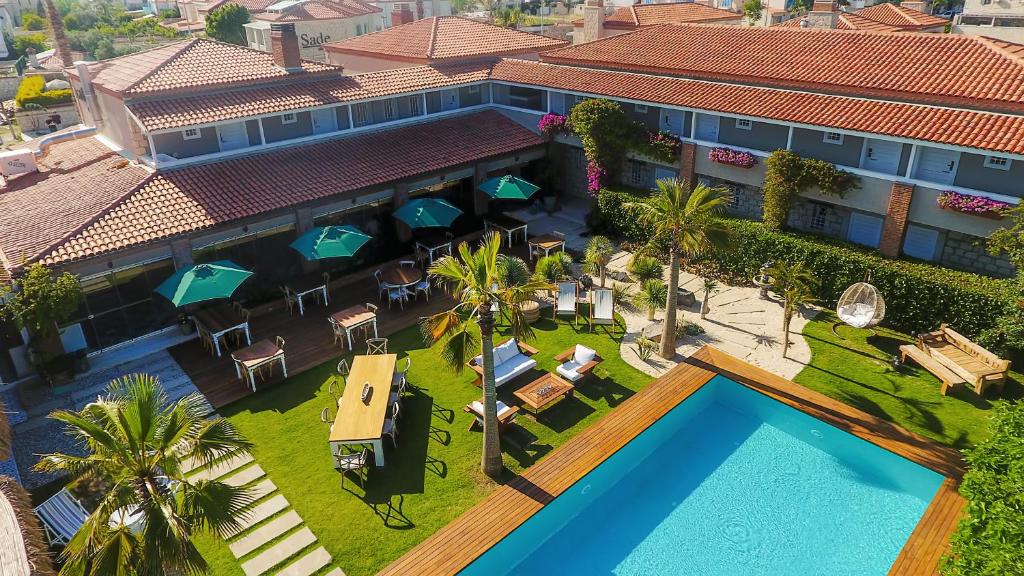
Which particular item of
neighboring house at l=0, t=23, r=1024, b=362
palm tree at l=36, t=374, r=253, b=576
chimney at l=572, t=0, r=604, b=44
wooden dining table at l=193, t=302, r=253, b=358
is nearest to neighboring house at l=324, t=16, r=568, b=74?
neighboring house at l=0, t=23, r=1024, b=362

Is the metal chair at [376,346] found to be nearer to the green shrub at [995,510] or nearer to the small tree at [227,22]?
the green shrub at [995,510]

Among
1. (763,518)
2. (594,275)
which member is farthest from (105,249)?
(763,518)

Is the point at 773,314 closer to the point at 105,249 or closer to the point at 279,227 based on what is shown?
the point at 279,227

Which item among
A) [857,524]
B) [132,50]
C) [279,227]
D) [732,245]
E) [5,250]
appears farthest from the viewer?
[132,50]

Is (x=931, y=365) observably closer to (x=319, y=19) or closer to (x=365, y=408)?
(x=365, y=408)

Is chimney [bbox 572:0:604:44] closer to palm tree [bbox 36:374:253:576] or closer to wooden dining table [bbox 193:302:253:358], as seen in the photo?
wooden dining table [bbox 193:302:253:358]

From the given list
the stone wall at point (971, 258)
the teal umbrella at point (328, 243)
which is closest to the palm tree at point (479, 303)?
the teal umbrella at point (328, 243)
